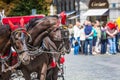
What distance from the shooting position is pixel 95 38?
26.7 metres

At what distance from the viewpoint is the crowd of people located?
86.0 ft

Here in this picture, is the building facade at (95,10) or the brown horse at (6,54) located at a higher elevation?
the brown horse at (6,54)

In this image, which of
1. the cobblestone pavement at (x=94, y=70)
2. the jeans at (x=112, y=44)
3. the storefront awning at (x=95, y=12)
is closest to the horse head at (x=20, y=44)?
the cobblestone pavement at (x=94, y=70)

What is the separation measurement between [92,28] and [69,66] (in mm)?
6060

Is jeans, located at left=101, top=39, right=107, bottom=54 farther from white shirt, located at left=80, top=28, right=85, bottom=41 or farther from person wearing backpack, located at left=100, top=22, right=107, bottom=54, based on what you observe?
white shirt, located at left=80, top=28, right=85, bottom=41

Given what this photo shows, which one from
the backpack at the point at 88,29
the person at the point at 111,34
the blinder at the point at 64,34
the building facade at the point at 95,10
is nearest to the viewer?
the blinder at the point at 64,34

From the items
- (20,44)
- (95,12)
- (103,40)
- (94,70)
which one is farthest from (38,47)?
(95,12)

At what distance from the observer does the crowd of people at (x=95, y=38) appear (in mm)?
26203

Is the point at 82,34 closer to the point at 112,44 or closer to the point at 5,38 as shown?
the point at 112,44

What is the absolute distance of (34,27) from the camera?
11305 mm

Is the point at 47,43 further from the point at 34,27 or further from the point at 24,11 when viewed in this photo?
the point at 24,11

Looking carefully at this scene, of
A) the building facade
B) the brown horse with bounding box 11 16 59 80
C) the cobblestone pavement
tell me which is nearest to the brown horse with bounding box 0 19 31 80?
the brown horse with bounding box 11 16 59 80

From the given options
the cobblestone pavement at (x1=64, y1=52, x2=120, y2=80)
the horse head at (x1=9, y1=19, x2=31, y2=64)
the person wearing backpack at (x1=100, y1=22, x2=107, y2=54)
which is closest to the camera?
the horse head at (x1=9, y1=19, x2=31, y2=64)

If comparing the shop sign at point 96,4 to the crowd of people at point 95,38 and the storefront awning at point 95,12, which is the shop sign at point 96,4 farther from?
A: the crowd of people at point 95,38
